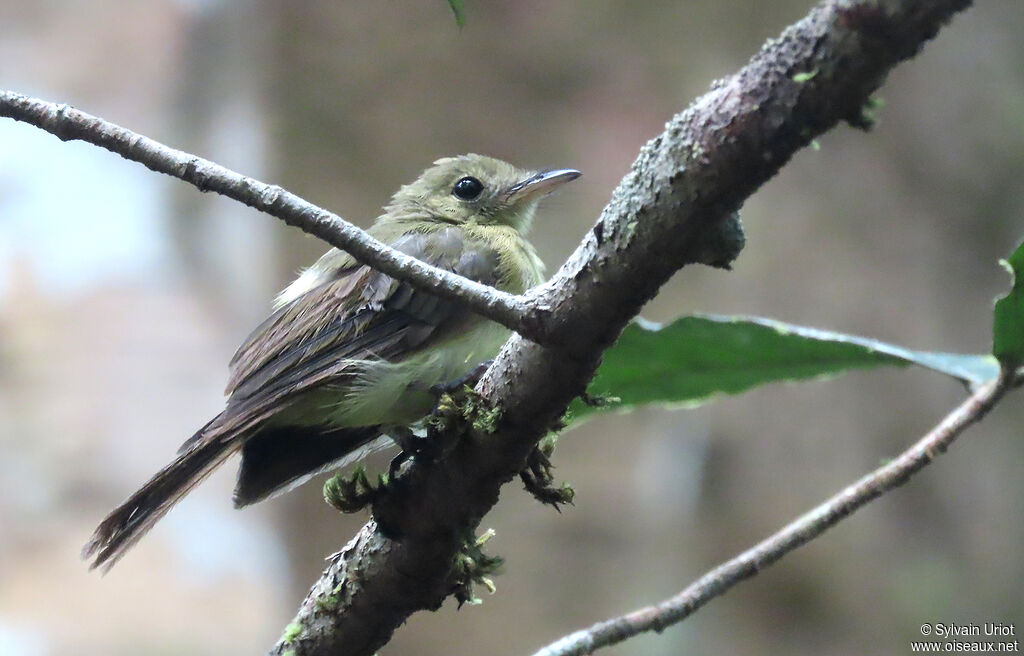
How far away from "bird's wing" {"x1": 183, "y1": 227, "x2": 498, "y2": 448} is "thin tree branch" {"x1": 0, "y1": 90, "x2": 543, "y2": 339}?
808 mm

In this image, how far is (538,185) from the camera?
10.0 ft

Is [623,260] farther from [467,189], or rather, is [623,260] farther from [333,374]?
[467,189]

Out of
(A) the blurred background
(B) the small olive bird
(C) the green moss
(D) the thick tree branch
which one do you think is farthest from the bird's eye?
(A) the blurred background

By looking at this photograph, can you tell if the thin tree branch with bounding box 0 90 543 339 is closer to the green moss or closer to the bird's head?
the green moss

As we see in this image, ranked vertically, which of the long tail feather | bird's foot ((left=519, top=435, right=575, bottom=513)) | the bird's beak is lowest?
bird's foot ((left=519, top=435, right=575, bottom=513))

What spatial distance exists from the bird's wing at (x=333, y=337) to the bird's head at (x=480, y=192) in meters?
0.60

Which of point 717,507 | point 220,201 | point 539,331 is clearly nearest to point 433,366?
point 539,331

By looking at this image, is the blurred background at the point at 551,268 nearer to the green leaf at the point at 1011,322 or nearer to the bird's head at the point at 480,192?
the bird's head at the point at 480,192

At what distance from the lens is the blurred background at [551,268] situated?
19.1ft

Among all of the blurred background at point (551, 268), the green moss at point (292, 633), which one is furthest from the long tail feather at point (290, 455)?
the blurred background at point (551, 268)

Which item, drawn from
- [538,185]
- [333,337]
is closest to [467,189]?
[538,185]

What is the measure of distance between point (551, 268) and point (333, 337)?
13.3 feet

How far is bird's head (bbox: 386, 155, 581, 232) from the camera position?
3.06 metres

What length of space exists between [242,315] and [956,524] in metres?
5.01
